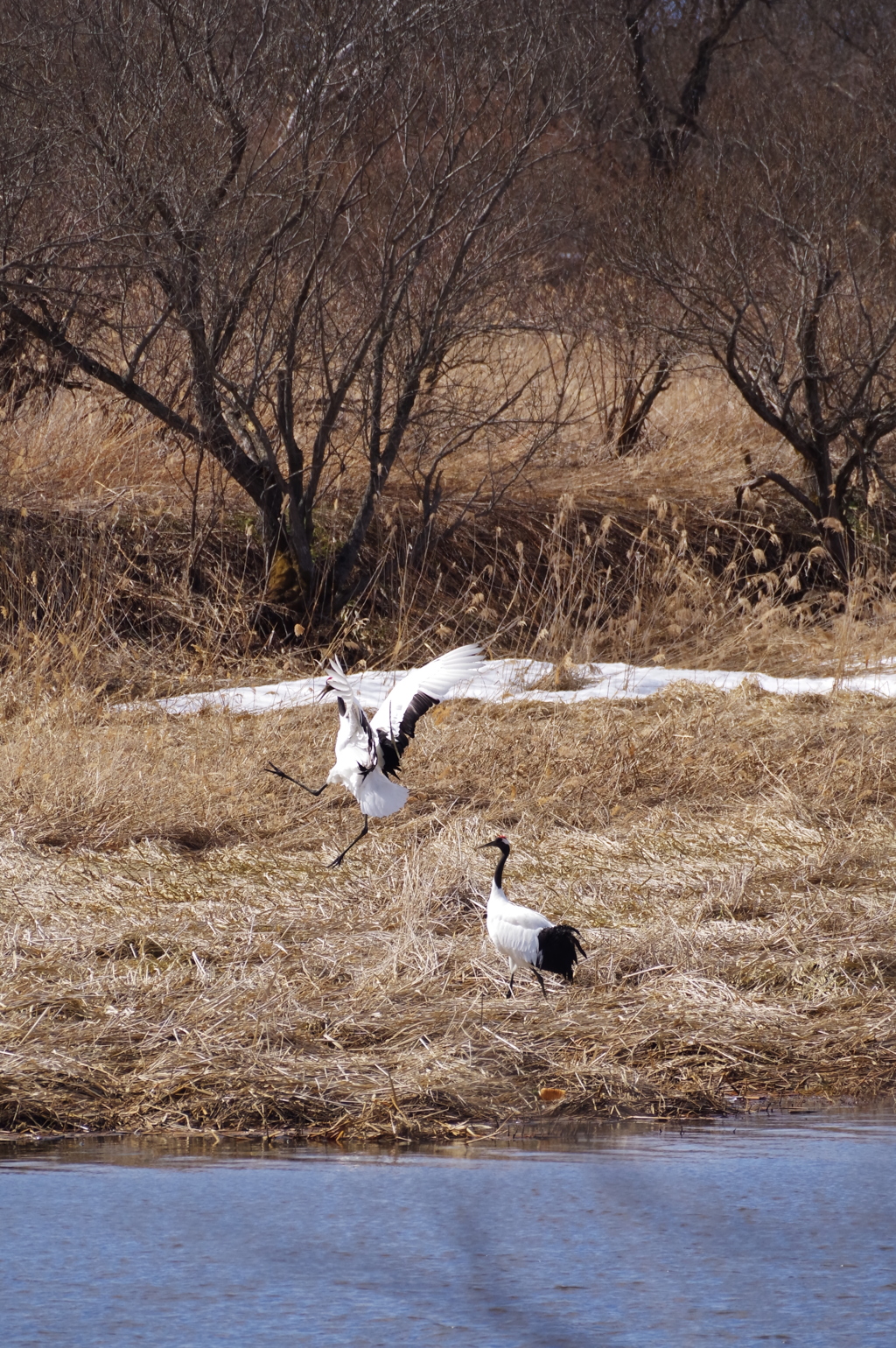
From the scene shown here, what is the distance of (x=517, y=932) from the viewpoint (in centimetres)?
523

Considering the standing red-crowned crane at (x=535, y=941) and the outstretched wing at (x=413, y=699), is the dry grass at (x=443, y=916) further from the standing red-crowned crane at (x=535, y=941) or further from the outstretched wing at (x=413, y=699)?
the outstretched wing at (x=413, y=699)

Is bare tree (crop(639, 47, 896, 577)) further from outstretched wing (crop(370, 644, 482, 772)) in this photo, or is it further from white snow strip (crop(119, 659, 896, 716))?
outstretched wing (crop(370, 644, 482, 772))

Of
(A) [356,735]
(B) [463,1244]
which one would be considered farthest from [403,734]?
(B) [463,1244]

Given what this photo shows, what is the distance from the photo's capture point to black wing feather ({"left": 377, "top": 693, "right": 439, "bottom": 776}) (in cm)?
690

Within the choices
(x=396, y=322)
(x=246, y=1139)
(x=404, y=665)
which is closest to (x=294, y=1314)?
(x=246, y=1139)

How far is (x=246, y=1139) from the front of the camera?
14.1ft

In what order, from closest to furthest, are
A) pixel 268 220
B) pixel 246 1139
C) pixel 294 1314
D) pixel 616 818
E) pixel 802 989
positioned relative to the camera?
pixel 294 1314 < pixel 246 1139 < pixel 802 989 < pixel 616 818 < pixel 268 220

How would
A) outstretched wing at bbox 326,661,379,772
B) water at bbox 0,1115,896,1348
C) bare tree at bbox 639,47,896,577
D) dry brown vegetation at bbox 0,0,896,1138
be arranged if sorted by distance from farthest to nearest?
bare tree at bbox 639,47,896,577, outstretched wing at bbox 326,661,379,772, dry brown vegetation at bbox 0,0,896,1138, water at bbox 0,1115,896,1348

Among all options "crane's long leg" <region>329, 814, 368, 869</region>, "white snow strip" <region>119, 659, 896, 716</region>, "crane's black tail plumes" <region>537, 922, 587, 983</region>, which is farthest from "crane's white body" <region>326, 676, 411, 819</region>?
"white snow strip" <region>119, 659, 896, 716</region>

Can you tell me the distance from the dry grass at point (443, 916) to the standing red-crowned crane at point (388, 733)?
328 millimetres

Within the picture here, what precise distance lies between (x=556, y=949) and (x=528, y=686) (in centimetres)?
533

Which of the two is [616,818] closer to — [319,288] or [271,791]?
[271,791]

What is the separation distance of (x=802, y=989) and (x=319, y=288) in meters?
7.07

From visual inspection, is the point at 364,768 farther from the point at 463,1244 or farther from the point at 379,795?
the point at 463,1244
